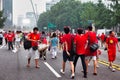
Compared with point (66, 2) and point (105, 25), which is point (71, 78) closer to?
point (105, 25)

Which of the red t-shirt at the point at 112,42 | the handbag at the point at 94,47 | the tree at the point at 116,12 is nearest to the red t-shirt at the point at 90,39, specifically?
the handbag at the point at 94,47

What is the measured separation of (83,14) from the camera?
109250 millimetres

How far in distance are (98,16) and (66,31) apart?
3001 inches

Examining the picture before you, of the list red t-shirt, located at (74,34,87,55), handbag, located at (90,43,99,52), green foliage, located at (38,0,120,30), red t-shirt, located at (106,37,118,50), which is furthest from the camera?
green foliage, located at (38,0,120,30)

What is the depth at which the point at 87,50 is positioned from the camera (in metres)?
14.2

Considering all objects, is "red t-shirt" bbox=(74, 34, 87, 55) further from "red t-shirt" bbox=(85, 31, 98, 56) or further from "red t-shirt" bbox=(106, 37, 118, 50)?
"red t-shirt" bbox=(106, 37, 118, 50)

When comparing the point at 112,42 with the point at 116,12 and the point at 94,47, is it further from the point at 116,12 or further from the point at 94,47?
the point at 116,12

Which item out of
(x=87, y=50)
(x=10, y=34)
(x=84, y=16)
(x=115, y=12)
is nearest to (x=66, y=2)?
(x=84, y=16)

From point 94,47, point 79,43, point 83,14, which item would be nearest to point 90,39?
point 94,47

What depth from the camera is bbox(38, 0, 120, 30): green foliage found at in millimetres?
83000

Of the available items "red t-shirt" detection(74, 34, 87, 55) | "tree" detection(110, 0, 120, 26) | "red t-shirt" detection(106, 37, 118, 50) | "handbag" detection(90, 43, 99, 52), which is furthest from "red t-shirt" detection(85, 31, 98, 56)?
"tree" detection(110, 0, 120, 26)

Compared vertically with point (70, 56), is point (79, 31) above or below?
above

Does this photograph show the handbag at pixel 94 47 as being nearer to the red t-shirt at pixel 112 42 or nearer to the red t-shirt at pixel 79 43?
the red t-shirt at pixel 79 43

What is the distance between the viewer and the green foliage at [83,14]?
272 ft
